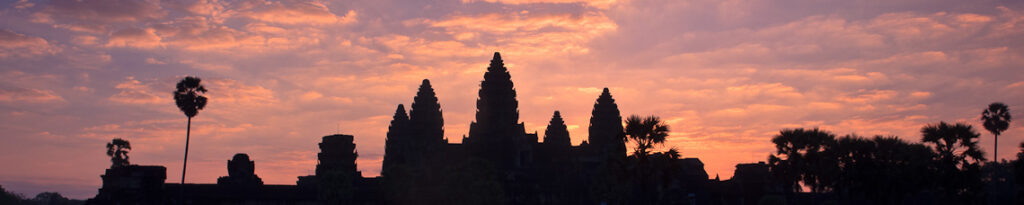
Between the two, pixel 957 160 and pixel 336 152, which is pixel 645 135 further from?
pixel 336 152

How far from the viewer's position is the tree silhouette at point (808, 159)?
222ft

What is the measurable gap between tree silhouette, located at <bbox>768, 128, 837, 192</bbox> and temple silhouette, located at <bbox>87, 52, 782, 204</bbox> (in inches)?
387

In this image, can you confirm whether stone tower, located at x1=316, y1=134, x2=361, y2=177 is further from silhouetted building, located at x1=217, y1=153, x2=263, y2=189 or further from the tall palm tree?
the tall palm tree

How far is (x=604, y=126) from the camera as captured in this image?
97.4 metres

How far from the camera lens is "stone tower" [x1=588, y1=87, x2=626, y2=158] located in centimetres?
9600

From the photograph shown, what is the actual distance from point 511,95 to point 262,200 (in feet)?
103

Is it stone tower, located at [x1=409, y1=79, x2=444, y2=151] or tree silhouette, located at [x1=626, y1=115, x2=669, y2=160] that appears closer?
tree silhouette, located at [x1=626, y1=115, x2=669, y2=160]

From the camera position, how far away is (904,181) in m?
65.2

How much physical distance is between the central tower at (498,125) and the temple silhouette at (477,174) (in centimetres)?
12

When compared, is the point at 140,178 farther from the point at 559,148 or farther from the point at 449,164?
the point at 559,148

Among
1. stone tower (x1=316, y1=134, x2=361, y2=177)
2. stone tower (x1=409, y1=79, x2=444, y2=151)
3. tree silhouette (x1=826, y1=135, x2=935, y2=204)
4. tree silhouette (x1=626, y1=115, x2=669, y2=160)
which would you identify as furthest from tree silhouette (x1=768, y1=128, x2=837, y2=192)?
stone tower (x1=316, y1=134, x2=361, y2=177)

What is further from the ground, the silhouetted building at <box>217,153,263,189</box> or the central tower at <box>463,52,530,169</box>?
the central tower at <box>463,52,530,169</box>

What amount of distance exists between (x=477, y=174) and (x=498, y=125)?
582 inches

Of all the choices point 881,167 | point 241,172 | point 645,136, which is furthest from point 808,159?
point 241,172
